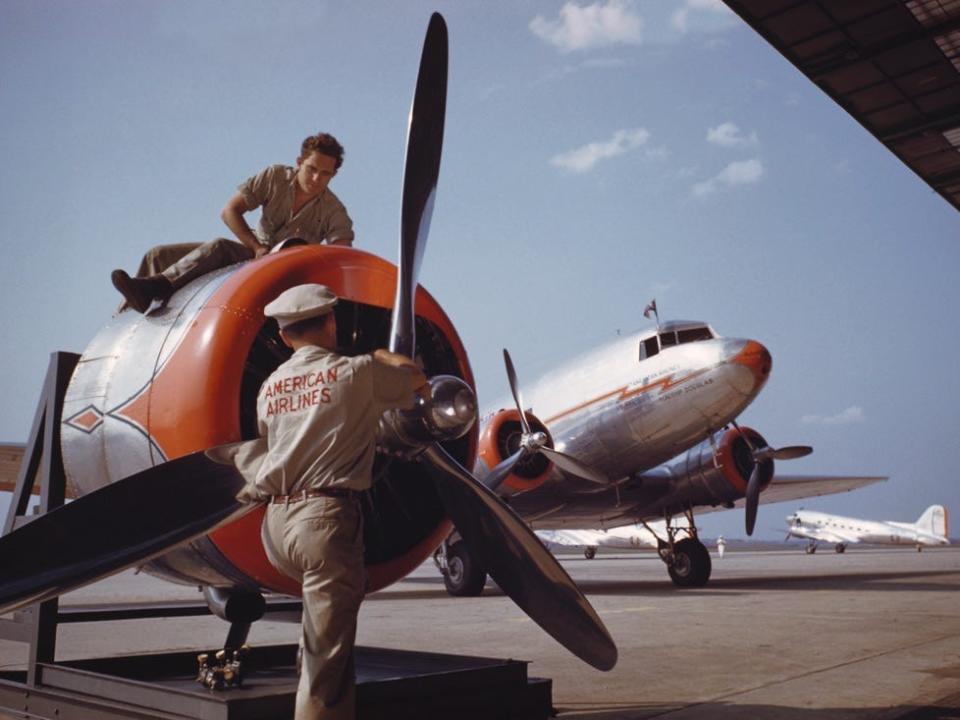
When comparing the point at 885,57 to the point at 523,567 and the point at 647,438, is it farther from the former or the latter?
the point at 523,567

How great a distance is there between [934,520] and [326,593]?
196 ft

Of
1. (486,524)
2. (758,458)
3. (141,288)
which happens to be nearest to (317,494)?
(486,524)

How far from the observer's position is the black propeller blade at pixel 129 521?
2891mm

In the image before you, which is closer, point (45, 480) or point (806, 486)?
point (45, 480)

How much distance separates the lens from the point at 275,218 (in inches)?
161

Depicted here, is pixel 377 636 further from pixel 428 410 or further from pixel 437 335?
pixel 428 410

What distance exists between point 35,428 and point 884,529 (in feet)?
187

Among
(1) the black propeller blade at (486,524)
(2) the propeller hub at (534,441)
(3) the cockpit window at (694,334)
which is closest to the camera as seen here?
(1) the black propeller blade at (486,524)

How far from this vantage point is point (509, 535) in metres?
3.63

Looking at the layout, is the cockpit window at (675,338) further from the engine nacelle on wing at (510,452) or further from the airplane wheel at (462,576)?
the airplane wheel at (462,576)

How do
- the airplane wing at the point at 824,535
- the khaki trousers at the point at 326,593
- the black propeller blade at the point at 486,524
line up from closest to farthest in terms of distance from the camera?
1. the khaki trousers at the point at 326,593
2. the black propeller blade at the point at 486,524
3. the airplane wing at the point at 824,535

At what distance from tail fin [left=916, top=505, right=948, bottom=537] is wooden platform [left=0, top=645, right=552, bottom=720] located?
189ft

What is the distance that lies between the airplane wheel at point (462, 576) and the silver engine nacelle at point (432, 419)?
10735 mm

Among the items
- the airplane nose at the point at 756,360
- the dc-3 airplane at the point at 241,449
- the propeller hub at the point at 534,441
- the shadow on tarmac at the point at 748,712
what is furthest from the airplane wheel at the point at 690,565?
the dc-3 airplane at the point at 241,449
